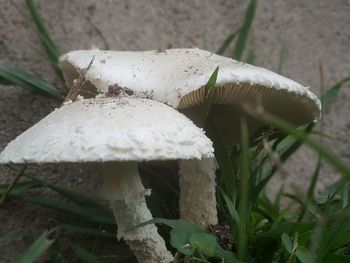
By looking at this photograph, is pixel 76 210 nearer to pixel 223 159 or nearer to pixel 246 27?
pixel 223 159

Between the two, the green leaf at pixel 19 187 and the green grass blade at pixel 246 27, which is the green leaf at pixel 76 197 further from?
the green grass blade at pixel 246 27

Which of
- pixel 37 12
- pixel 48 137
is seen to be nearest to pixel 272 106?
pixel 48 137

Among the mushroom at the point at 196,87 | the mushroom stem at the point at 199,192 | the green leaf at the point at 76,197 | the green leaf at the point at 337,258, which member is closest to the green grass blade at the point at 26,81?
the mushroom at the point at 196,87

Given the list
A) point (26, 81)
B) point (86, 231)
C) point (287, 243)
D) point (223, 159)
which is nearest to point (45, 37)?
point (26, 81)

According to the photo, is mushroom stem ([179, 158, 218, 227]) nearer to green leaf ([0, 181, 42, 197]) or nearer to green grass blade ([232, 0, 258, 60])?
green leaf ([0, 181, 42, 197])

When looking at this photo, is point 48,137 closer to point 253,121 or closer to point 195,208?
point 195,208
